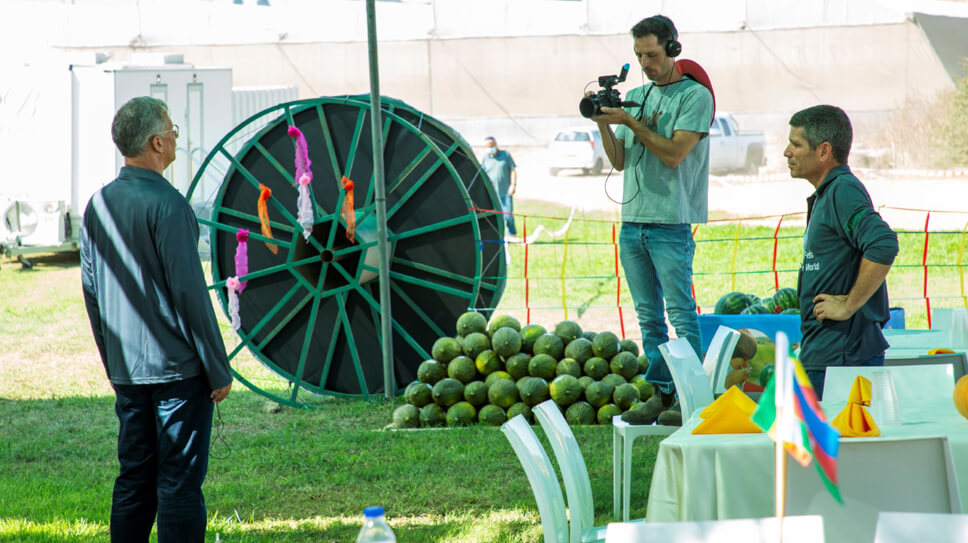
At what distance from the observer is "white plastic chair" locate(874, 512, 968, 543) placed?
220 centimetres

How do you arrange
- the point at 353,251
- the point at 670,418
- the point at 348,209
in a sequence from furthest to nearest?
1. the point at 353,251
2. the point at 348,209
3. the point at 670,418

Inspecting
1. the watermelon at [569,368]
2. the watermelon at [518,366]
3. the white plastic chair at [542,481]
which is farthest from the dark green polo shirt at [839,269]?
the watermelon at [518,366]

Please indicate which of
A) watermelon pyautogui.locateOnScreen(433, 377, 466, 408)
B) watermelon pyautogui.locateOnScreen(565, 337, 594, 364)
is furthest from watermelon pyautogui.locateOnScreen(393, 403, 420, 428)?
watermelon pyautogui.locateOnScreen(565, 337, 594, 364)

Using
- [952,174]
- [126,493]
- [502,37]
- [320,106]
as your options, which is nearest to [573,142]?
[502,37]

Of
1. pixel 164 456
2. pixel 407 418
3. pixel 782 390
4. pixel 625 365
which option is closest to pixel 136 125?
pixel 164 456

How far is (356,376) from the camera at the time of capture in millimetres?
7781

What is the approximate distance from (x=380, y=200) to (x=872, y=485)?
15.8 ft

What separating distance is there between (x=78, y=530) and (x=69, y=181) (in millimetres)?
11015

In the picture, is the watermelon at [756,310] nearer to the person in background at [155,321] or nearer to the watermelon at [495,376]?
the watermelon at [495,376]

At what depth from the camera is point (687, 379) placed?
4.40 m

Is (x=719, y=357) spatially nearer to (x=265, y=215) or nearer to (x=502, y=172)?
(x=265, y=215)

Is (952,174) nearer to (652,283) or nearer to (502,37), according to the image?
(502,37)

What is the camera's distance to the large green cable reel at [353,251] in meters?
7.61

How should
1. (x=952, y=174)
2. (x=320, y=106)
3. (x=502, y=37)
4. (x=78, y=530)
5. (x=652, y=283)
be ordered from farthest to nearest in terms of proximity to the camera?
(x=502, y=37) < (x=952, y=174) < (x=320, y=106) < (x=652, y=283) < (x=78, y=530)
